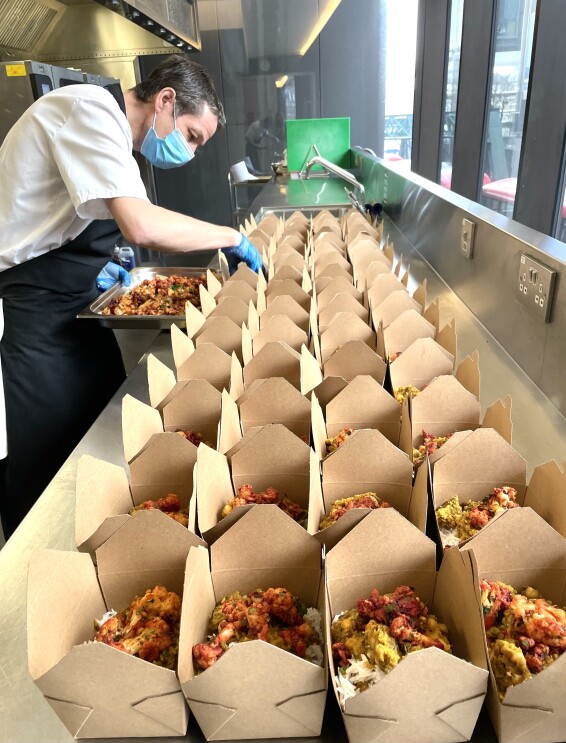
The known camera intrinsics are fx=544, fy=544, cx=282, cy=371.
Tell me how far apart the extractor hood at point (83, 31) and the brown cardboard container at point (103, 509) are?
3179mm

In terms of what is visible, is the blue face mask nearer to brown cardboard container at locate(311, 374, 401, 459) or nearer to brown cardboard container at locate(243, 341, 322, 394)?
brown cardboard container at locate(243, 341, 322, 394)

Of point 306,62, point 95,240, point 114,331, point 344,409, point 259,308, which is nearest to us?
point 344,409

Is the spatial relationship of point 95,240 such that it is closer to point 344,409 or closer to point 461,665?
point 344,409

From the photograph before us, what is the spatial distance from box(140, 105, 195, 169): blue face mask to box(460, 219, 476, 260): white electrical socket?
1.09 meters

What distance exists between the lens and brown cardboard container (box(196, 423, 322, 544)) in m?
0.85

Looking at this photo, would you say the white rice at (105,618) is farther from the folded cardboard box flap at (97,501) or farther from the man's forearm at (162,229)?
the man's forearm at (162,229)

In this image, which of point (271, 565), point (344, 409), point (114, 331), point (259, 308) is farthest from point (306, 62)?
point (271, 565)

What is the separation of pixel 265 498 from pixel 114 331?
5.43 feet

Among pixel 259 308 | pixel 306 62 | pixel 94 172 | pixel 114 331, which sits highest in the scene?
pixel 306 62

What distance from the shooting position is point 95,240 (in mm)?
1952

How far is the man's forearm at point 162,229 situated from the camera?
1618mm

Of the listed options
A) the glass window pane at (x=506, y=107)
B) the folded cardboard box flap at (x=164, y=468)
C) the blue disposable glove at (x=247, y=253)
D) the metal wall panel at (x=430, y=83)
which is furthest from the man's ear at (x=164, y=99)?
the metal wall panel at (x=430, y=83)

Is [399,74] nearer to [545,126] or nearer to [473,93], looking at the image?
[473,93]

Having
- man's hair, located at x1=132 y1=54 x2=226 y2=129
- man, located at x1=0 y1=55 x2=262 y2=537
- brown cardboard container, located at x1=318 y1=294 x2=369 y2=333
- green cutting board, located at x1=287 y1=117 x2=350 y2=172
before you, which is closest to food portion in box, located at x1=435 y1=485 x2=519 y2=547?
brown cardboard container, located at x1=318 y1=294 x2=369 y2=333
